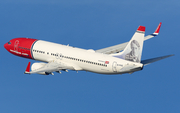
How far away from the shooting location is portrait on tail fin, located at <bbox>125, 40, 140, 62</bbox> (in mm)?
87062

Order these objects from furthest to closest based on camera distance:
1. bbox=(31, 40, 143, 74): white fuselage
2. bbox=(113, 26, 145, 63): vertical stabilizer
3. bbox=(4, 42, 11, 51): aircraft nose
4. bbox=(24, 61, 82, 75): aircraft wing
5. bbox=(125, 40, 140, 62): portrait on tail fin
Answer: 1. bbox=(4, 42, 11, 51): aircraft nose
2. bbox=(24, 61, 82, 75): aircraft wing
3. bbox=(31, 40, 143, 74): white fuselage
4. bbox=(125, 40, 140, 62): portrait on tail fin
5. bbox=(113, 26, 145, 63): vertical stabilizer

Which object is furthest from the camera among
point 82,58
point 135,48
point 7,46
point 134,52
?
point 7,46

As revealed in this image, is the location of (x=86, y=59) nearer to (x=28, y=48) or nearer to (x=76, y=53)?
Result: (x=76, y=53)

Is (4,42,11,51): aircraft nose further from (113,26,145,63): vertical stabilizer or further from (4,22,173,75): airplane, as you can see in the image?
(113,26,145,63): vertical stabilizer

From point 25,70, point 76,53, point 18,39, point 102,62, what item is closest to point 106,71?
point 102,62

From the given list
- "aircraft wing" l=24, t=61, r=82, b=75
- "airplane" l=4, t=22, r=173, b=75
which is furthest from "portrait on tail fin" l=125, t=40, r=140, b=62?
"aircraft wing" l=24, t=61, r=82, b=75

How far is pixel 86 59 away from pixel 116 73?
763 centimetres

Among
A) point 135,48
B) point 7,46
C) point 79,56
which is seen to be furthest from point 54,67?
point 135,48

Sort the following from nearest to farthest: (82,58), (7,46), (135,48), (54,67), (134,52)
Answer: (135,48)
(134,52)
(82,58)
(54,67)
(7,46)

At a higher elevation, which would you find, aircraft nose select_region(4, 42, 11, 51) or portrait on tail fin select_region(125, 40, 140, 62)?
aircraft nose select_region(4, 42, 11, 51)

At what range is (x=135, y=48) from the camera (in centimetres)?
8744

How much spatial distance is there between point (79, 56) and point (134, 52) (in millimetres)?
13558

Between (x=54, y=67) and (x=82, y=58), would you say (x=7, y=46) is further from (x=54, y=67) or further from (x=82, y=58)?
(x=82, y=58)

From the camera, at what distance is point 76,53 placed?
94.7m
